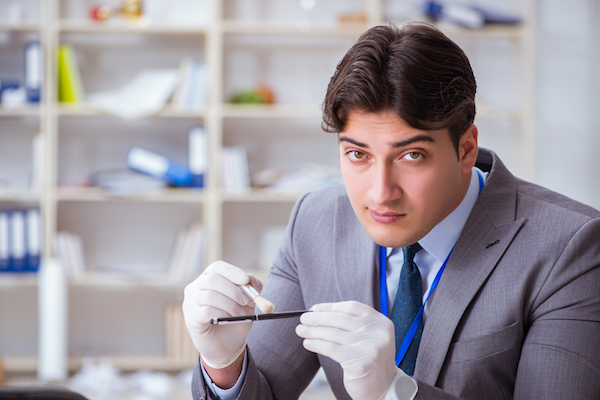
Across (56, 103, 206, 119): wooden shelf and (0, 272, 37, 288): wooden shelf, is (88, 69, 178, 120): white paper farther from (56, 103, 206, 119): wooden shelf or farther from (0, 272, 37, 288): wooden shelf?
(0, 272, 37, 288): wooden shelf

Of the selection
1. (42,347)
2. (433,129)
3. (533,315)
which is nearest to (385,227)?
(433,129)

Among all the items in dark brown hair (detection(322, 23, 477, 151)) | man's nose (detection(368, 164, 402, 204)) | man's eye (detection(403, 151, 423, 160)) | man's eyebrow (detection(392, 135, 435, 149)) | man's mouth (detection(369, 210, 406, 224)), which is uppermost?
dark brown hair (detection(322, 23, 477, 151))

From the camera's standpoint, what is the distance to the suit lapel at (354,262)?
117 cm

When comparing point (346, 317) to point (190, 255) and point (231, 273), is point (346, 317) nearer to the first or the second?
point (231, 273)

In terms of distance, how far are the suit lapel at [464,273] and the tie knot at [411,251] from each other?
0.08m

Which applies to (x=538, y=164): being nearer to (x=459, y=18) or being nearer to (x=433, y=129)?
(x=459, y=18)

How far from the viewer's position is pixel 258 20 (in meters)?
3.31

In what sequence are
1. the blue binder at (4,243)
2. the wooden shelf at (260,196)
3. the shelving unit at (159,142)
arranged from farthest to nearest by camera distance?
the shelving unit at (159,142) → the wooden shelf at (260,196) → the blue binder at (4,243)

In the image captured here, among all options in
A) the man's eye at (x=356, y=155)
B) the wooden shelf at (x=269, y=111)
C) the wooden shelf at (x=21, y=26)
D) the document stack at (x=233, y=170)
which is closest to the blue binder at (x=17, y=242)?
the wooden shelf at (x=21, y=26)

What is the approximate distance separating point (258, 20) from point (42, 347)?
6.97 ft

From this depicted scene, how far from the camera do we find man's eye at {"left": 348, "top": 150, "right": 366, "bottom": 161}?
103 centimetres

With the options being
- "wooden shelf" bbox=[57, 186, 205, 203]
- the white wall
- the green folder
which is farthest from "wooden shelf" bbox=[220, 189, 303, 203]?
the white wall

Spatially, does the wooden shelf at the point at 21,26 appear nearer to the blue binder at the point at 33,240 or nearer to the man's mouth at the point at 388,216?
the blue binder at the point at 33,240

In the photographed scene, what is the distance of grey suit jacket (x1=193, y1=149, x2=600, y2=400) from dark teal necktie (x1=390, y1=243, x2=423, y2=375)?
32mm
